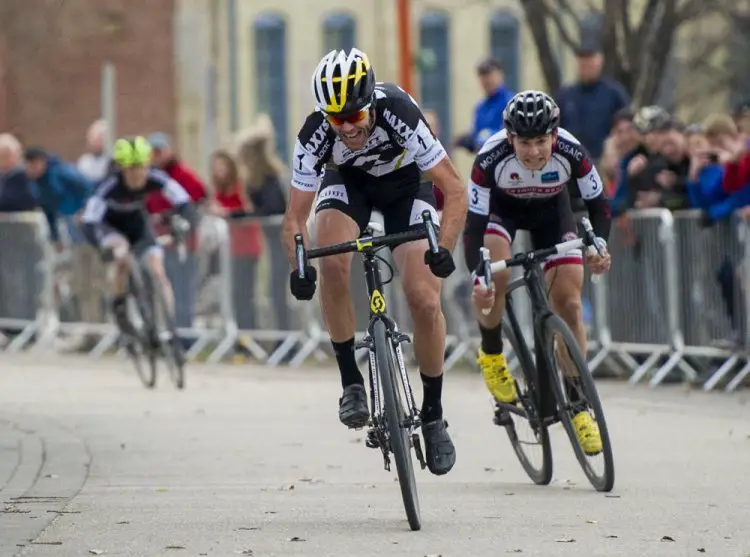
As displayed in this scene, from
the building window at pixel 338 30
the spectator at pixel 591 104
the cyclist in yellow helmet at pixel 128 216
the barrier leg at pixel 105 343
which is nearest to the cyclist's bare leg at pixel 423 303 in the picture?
the cyclist in yellow helmet at pixel 128 216

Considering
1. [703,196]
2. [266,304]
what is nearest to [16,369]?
[266,304]

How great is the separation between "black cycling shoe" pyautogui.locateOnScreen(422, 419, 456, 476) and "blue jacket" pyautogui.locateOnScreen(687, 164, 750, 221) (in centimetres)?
711

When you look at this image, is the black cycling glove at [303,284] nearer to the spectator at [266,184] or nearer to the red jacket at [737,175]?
the red jacket at [737,175]

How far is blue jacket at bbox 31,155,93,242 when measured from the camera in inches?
965

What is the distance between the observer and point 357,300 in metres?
20.9

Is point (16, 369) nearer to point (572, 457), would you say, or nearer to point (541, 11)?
point (541, 11)

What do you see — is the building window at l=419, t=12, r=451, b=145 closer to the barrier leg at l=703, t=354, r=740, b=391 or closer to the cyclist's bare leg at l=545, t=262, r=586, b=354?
the barrier leg at l=703, t=354, r=740, b=391

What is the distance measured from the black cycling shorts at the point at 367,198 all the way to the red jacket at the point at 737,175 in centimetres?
673

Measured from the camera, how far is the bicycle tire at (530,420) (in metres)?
11.3

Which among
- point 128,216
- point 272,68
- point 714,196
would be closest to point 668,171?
point 714,196

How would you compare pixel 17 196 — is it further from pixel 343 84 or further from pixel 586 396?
pixel 343 84

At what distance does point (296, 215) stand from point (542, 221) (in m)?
2.11

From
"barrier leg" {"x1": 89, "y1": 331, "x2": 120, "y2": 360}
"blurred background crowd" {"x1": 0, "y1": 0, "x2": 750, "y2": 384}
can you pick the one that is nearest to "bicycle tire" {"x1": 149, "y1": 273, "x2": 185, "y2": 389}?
"blurred background crowd" {"x1": 0, "y1": 0, "x2": 750, "y2": 384}

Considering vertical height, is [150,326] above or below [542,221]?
below
